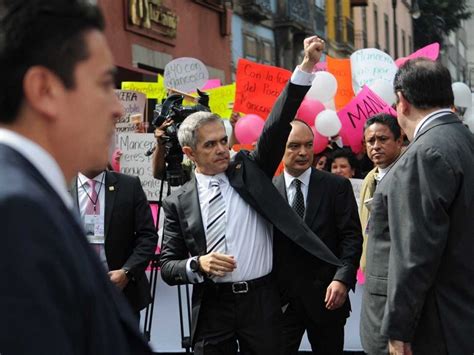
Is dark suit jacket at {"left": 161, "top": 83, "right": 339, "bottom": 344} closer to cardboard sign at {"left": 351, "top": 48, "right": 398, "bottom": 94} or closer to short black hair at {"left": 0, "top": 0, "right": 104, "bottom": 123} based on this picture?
short black hair at {"left": 0, "top": 0, "right": 104, "bottom": 123}

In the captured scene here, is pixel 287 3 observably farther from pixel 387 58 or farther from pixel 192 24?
pixel 387 58

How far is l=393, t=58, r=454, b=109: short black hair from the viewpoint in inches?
145

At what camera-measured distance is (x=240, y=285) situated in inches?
171

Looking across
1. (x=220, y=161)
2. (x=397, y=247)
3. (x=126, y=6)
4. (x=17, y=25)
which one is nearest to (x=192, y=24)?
(x=126, y=6)

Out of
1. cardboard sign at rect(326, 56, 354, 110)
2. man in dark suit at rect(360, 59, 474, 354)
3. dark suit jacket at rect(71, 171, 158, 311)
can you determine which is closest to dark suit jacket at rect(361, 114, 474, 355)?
man in dark suit at rect(360, 59, 474, 354)

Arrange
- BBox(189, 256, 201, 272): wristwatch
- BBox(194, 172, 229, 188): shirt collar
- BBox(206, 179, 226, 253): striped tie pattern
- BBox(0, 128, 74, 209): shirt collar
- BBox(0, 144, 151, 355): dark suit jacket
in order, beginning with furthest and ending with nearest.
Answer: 1. BBox(194, 172, 229, 188): shirt collar
2. BBox(206, 179, 226, 253): striped tie pattern
3. BBox(189, 256, 201, 272): wristwatch
4. BBox(0, 128, 74, 209): shirt collar
5. BBox(0, 144, 151, 355): dark suit jacket

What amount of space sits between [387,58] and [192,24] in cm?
1054

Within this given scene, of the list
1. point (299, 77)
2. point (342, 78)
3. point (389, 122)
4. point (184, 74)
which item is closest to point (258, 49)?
point (184, 74)

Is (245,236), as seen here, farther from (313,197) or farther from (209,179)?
(313,197)

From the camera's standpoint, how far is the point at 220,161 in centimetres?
457

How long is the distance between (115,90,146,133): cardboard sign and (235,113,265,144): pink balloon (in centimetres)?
89

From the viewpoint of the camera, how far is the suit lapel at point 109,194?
5.17 metres

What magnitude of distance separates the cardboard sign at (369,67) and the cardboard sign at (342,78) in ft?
0.17

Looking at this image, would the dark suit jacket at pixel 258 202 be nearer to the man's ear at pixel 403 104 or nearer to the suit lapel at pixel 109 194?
the suit lapel at pixel 109 194
